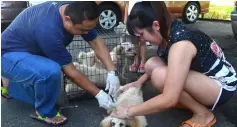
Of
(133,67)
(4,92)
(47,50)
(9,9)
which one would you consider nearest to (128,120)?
(47,50)

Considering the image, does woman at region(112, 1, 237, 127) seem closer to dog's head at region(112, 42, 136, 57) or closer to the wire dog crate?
the wire dog crate

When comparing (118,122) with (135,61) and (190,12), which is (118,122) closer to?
(135,61)

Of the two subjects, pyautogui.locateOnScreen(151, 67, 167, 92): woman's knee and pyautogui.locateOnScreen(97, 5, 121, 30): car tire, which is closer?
pyautogui.locateOnScreen(151, 67, 167, 92): woman's knee

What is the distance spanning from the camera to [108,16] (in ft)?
19.0

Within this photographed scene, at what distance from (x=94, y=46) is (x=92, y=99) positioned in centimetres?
55

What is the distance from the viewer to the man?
2.01 m

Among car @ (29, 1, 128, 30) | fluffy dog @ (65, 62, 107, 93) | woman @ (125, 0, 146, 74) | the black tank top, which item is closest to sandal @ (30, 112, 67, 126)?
fluffy dog @ (65, 62, 107, 93)

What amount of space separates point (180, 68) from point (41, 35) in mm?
1011

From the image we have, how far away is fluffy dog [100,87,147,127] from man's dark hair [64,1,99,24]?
27.3 inches

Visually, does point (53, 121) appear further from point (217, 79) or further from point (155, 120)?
point (217, 79)

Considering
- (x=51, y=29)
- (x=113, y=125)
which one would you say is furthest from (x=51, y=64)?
(x=113, y=125)

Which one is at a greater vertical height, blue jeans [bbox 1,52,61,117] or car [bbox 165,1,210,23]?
car [bbox 165,1,210,23]

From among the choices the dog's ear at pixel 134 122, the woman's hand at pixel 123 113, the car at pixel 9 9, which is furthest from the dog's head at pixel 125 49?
the car at pixel 9 9

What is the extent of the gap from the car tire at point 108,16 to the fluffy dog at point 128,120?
3.39m
